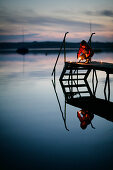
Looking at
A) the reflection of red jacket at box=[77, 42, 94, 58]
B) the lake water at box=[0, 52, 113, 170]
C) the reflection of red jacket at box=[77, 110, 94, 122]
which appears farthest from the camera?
the reflection of red jacket at box=[77, 42, 94, 58]

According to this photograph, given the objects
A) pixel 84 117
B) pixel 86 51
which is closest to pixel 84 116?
pixel 84 117

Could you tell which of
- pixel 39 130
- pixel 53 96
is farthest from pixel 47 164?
pixel 53 96

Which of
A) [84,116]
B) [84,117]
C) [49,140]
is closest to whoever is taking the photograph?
[49,140]

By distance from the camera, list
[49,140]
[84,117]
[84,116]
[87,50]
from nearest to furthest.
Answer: [49,140], [84,117], [84,116], [87,50]

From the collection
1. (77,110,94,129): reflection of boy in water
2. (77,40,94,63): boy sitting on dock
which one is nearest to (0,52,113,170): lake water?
(77,110,94,129): reflection of boy in water

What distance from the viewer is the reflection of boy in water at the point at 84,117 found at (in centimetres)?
708

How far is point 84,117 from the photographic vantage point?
774 centimetres

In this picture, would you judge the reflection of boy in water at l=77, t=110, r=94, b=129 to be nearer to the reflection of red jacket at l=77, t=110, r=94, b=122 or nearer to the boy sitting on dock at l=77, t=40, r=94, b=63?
the reflection of red jacket at l=77, t=110, r=94, b=122

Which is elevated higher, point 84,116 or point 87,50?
point 87,50

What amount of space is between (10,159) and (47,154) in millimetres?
748

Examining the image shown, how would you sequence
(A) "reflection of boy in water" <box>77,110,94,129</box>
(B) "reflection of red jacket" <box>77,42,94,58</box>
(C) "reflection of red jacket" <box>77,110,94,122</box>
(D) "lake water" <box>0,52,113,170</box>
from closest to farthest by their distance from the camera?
(D) "lake water" <box>0,52,113,170</box>
(A) "reflection of boy in water" <box>77,110,94,129</box>
(C) "reflection of red jacket" <box>77,110,94,122</box>
(B) "reflection of red jacket" <box>77,42,94,58</box>

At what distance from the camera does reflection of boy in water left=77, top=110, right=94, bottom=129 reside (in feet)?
23.2

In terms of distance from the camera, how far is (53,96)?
11594 mm

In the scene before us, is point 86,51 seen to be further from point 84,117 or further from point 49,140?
point 49,140
